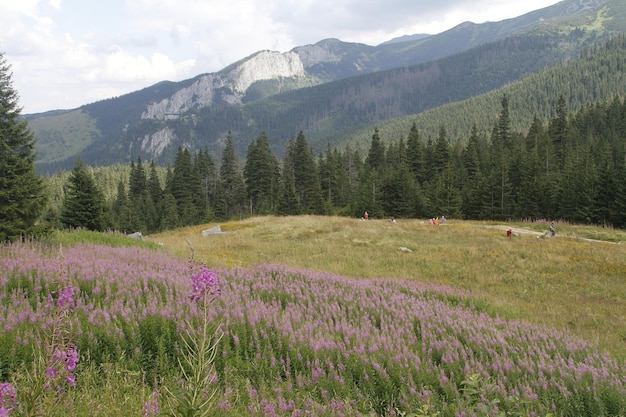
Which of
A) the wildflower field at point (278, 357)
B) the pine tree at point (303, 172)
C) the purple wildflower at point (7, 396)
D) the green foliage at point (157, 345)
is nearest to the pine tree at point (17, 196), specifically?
the wildflower field at point (278, 357)

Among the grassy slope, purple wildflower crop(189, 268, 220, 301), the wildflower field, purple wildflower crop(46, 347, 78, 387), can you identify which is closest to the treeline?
the grassy slope

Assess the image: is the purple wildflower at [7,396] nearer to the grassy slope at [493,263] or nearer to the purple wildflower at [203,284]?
the purple wildflower at [203,284]

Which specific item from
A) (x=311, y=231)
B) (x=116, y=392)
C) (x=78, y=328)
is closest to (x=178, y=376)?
(x=116, y=392)

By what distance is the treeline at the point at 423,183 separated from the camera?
154 ft

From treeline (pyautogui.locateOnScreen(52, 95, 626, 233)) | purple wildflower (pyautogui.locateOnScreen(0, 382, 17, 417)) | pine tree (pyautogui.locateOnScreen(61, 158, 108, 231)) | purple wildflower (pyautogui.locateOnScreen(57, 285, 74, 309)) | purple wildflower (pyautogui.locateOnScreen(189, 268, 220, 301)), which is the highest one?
purple wildflower (pyautogui.locateOnScreen(57, 285, 74, 309))

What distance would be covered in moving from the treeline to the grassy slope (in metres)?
20.7

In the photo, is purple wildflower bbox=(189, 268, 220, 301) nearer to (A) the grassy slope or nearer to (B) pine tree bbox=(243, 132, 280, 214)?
(A) the grassy slope

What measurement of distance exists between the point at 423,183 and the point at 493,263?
53.7 metres

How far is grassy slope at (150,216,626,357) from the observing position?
1078cm

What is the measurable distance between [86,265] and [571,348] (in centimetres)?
918

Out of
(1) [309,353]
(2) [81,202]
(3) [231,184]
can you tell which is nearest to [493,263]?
(1) [309,353]

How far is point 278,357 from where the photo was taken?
5.53 metres

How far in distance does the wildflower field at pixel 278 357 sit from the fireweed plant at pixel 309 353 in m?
0.02

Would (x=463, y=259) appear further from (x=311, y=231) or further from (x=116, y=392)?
(x=116, y=392)
